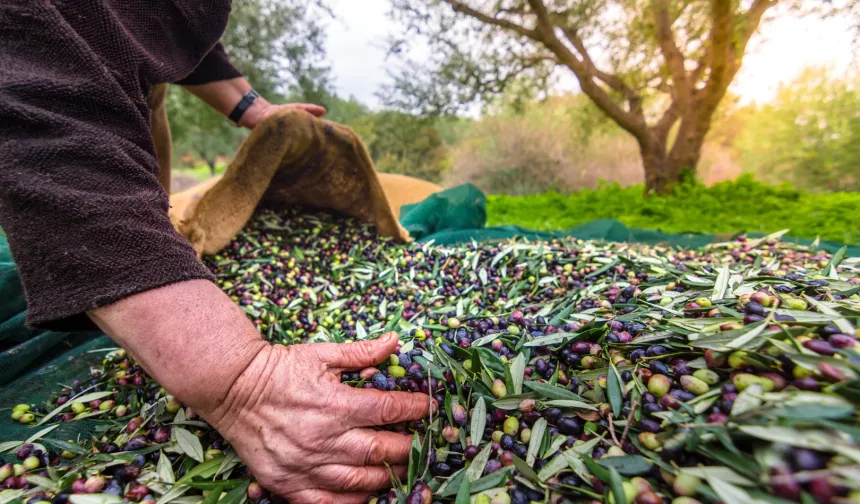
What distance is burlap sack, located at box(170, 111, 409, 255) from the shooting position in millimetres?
1727

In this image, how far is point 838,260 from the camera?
1319 mm

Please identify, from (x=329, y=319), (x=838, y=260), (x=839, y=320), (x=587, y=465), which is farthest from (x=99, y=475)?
(x=838, y=260)

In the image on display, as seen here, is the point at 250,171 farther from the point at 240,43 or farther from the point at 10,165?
the point at 240,43

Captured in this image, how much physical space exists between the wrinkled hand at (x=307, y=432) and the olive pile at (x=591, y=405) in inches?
2.6

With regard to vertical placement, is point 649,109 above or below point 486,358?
above

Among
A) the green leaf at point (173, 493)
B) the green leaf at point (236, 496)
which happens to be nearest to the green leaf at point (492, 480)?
the green leaf at point (236, 496)

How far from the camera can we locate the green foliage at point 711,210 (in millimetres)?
2738

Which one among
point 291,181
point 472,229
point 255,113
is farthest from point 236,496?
point 472,229

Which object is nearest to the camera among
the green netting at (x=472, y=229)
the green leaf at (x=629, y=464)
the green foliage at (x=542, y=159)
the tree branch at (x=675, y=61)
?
the green leaf at (x=629, y=464)

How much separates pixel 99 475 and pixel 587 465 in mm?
1005

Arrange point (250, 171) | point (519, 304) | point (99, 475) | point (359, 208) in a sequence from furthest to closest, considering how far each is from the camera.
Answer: point (359, 208) < point (250, 171) < point (519, 304) < point (99, 475)

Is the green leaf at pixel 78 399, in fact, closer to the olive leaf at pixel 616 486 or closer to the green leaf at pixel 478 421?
the green leaf at pixel 478 421

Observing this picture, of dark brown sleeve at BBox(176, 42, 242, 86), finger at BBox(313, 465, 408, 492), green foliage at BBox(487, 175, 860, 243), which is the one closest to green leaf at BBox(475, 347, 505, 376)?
finger at BBox(313, 465, 408, 492)

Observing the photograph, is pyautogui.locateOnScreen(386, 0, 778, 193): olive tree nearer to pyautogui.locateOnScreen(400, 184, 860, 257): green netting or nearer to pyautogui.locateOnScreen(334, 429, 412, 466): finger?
pyautogui.locateOnScreen(400, 184, 860, 257): green netting
